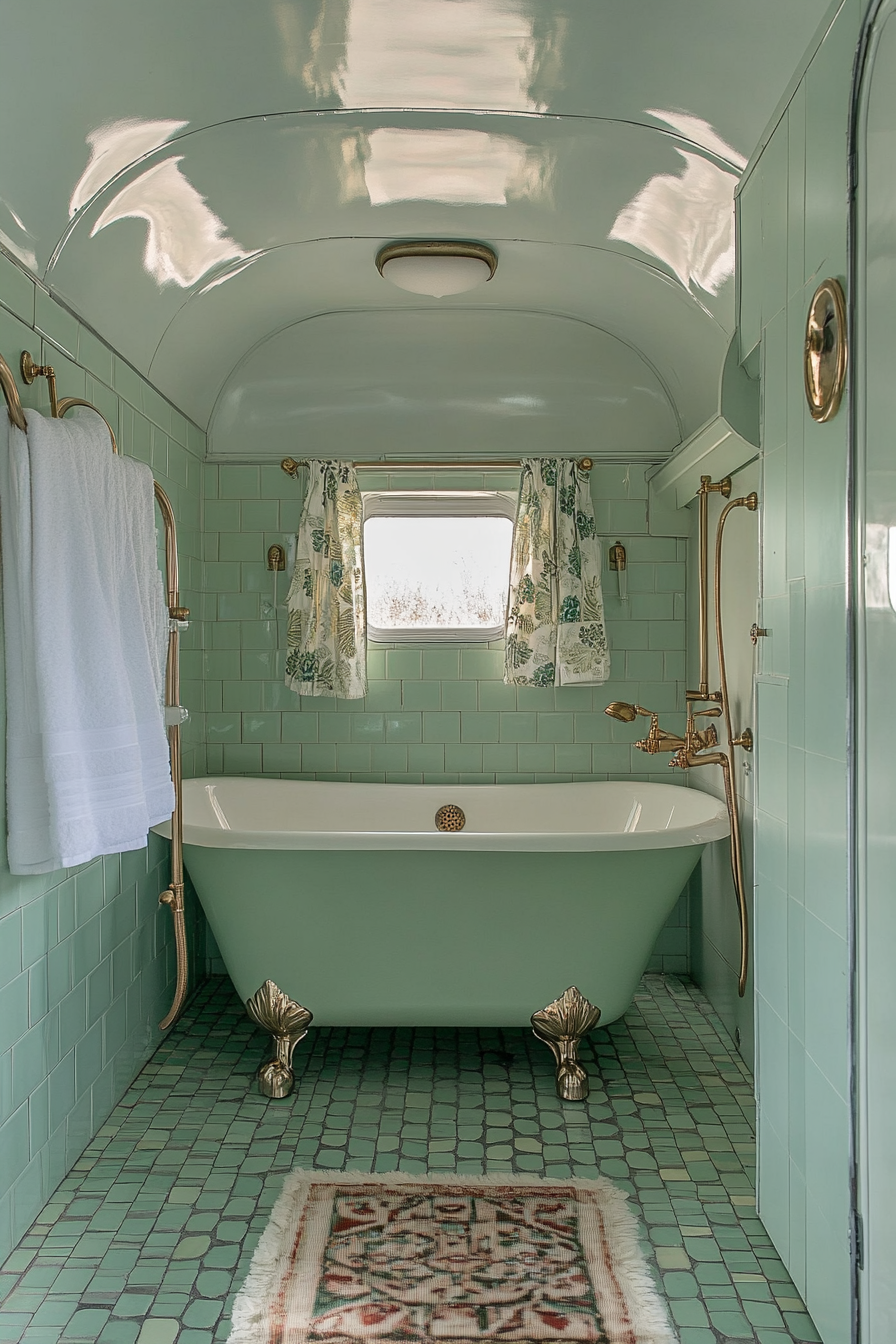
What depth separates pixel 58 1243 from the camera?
2016mm

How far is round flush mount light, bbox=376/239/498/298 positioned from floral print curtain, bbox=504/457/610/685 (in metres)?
0.77

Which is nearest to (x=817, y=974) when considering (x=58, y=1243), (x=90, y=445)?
(x=58, y=1243)

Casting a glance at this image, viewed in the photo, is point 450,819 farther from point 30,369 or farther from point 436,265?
point 30,369

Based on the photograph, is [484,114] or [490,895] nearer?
[484,114]

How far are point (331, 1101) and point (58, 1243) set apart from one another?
81cm

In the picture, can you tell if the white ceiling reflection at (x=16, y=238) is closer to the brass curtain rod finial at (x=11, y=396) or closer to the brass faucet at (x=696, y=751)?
the brass curtain rod finial at (x=11, y=396)

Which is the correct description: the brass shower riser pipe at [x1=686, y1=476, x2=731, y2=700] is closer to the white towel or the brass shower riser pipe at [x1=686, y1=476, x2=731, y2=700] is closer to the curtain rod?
the curtain rod

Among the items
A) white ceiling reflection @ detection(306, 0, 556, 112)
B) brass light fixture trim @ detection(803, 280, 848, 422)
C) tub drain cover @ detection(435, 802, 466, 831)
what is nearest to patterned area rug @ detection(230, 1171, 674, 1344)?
tub drain cover @ detection(435, 802, 466, 831)

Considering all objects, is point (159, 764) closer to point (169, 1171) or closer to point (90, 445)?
point (90, 445)

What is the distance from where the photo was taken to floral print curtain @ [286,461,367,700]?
359 cm

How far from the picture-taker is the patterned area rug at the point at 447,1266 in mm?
1756

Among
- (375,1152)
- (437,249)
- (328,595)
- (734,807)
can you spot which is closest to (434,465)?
(328,595)

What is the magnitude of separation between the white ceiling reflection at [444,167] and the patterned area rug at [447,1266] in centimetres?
244

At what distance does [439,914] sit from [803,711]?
4.13 ft
